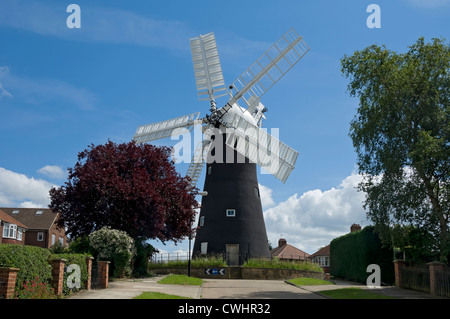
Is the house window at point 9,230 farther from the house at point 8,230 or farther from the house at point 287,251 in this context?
the house at point 287,251

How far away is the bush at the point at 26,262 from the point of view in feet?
43.4

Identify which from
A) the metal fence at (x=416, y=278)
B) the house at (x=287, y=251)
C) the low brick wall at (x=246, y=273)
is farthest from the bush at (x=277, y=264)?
the house at (x=287, y=251)

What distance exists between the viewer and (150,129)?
3959cm

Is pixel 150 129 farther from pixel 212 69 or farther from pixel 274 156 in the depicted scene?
pixel 274 156

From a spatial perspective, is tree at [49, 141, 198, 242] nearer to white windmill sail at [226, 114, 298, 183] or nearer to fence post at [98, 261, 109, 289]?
fence post at [98, 261, 109, 289]

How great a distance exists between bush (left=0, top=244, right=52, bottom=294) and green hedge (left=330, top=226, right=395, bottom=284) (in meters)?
18.9

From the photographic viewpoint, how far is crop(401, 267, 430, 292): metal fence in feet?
74.9

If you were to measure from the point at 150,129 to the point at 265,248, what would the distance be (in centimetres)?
1389

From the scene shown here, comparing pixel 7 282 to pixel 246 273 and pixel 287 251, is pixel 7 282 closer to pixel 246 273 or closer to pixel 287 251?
pixel 246 273

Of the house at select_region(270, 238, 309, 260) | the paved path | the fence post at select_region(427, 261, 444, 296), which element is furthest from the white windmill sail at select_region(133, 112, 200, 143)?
the house at select_region(270, 238, 309, 260)

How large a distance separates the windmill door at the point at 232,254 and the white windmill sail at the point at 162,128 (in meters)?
10.1

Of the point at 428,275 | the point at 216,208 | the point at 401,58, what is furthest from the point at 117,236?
the point at 401,58

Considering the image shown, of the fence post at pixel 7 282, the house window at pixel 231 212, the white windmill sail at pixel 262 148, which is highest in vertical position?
the white windmill sail at pixel 262 148

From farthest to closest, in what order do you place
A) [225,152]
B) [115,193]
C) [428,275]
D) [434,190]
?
[225,152], [115,193], [434,190], [428,275]
